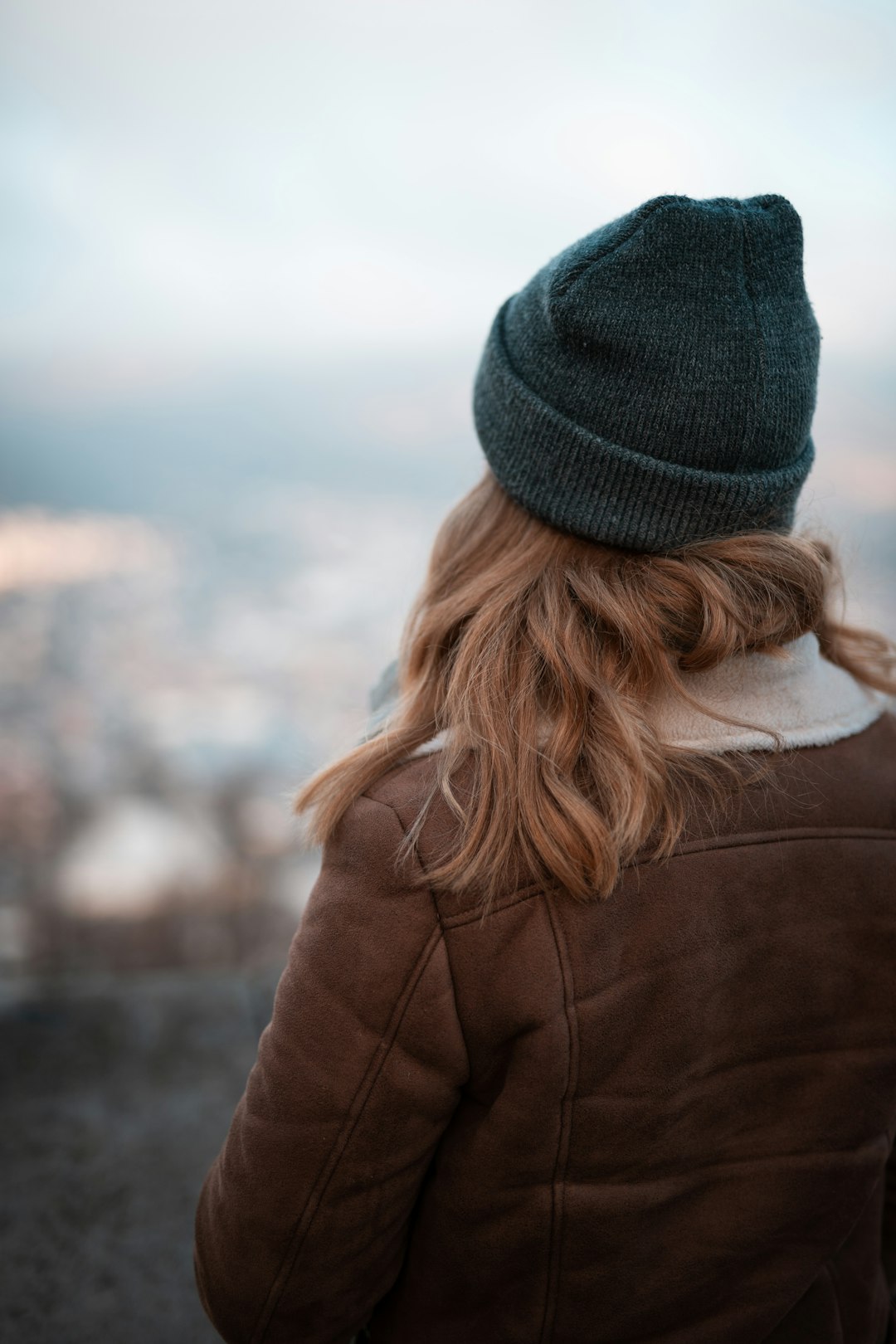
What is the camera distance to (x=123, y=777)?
3787 millimetres

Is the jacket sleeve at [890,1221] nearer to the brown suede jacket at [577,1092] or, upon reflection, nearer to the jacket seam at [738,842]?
the brown suede jacket at [577,1092]

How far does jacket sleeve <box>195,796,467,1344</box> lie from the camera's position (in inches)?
32.0

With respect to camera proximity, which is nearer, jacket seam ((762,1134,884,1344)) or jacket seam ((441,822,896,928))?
jacket seam ((441,822,896,928))

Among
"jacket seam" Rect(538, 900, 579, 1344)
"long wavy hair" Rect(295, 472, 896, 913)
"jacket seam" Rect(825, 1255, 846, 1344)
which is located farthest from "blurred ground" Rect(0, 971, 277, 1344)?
"long wavy hair" Rect(295, 472, 896, 913)

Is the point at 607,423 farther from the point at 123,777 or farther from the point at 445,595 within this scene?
the point at 123,777

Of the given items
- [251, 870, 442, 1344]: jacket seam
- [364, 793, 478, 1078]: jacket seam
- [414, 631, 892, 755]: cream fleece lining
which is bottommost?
[251, 870, 442, 1344]: jacket seam

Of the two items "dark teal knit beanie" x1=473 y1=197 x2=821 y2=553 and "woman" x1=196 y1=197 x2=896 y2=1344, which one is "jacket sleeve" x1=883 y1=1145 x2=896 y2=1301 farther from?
"dark teal knit beanie" x1=473 y1=197 x2=821 y2=553

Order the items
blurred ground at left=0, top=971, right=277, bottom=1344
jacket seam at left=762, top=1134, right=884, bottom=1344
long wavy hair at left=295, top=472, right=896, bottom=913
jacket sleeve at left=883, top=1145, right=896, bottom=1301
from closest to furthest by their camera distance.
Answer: long wavy hair at left=295, top=472, right=896, bottom=913 < jacket seam at left=762, top=1134, right=884, bottom=1344 < jacket sleeve at left=883, top=1145, right=896, bottom=1301 < blurred ground at left=0, top=971, right=277, bottom=1344

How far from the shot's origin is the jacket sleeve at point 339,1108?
0.81 metres

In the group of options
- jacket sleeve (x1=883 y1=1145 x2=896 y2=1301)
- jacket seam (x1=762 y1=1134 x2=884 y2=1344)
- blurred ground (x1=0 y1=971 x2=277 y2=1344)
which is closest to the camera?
jacket seam (x1=762 y1=1134 x2=884 y2=1344)

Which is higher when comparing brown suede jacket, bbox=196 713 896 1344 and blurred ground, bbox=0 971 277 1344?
brown suede jacket, bbox=196 713 896 1344

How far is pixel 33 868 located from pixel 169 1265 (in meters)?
1.69

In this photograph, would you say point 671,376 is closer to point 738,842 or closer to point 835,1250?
point 738,842

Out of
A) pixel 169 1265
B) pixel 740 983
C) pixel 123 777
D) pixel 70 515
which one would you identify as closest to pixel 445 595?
pixel 740 983
